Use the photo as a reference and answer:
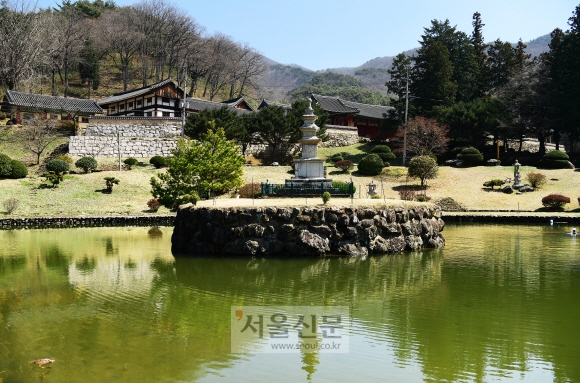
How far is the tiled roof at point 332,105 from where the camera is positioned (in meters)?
71.9

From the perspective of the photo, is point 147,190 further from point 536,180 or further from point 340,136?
point 536,180

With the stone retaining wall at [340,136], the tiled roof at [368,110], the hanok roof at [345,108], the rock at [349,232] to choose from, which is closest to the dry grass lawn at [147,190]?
the stone retaining wall at [340,136]

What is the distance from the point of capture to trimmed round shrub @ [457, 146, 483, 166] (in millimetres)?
55594

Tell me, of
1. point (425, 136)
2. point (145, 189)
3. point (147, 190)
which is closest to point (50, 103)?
point (145, 189)

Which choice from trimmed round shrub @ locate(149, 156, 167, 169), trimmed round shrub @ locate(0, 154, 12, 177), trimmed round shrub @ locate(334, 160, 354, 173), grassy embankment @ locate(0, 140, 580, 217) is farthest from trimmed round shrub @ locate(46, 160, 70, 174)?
trimmed round shrub @ locate(334, 160, 354, 173)

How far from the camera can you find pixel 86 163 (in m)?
49.2

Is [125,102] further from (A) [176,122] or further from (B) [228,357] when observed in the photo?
(B) [228,357]

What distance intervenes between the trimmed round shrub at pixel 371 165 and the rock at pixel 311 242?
30206 millimetres

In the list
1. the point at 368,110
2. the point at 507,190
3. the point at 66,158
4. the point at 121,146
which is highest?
the point at 368,110

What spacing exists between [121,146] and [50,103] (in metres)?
12.6

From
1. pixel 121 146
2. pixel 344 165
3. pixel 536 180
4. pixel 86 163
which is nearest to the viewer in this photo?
pixel 536 180

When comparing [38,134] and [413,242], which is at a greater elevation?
[38,134]

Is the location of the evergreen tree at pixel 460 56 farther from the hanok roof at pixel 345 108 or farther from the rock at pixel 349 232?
the rock at pixel 349 232

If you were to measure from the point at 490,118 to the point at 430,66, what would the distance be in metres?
10.7
